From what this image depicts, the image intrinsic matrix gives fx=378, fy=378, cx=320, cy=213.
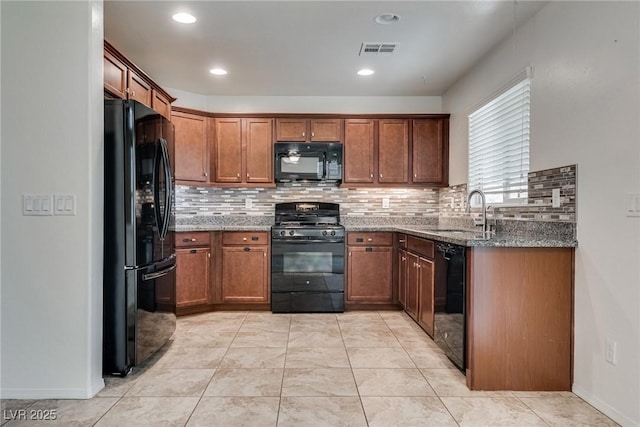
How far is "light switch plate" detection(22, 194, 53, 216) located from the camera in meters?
2.15

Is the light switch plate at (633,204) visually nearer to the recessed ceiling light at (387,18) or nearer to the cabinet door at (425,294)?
the cabinet door at (425,294)

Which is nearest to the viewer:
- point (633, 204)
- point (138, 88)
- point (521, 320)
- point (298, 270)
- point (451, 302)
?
point (633, 204)

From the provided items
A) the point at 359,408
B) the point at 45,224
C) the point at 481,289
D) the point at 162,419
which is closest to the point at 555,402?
the point at 481,289

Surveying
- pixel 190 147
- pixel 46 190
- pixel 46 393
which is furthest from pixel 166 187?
pixel 190 147

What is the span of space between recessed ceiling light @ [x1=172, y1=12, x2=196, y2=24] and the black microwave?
5.66 ft

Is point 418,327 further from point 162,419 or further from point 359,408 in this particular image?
point 162,419

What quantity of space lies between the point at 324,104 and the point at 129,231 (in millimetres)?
2949

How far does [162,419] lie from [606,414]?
2322 millimetres

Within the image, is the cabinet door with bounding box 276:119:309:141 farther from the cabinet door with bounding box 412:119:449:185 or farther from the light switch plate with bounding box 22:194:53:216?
the light switch plate with bounding box 22:194:53:216

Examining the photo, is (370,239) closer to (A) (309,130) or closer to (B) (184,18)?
(A) (309,130)

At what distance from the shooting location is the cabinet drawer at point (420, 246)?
3.02 m

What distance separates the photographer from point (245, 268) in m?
4.08

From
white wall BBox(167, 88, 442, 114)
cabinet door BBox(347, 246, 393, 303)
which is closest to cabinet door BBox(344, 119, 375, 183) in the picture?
white wall BBox(167, 88, 442, 114)

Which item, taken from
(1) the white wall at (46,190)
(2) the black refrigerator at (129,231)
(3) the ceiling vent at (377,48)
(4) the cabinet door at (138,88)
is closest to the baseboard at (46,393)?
(1) the white wall at (46,190)
